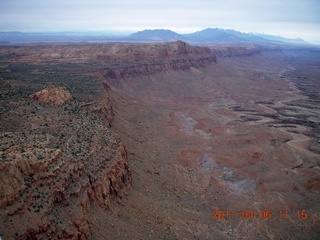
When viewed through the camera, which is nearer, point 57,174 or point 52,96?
point 57,174

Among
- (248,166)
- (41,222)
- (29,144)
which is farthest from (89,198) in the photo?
(248,166)

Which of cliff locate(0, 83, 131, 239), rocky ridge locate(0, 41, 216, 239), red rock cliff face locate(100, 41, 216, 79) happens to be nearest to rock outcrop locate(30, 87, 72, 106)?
rocky ridge locate(0, 41, 216, 239)

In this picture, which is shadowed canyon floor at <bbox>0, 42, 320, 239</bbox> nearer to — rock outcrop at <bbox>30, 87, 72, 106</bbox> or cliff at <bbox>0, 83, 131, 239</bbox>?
cliff at <bbox>0, 83, 131, 239</bbox>

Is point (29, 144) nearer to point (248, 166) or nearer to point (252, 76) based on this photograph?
point (248, 166)

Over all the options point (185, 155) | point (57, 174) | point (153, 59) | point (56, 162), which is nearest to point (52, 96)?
point (56, 162)

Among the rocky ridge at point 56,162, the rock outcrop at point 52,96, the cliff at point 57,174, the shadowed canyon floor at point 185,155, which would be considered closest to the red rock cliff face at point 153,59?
the shadowed canyon floor at point 185,155

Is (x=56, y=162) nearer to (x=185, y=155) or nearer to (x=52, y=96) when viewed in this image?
(x=52, y=96)
